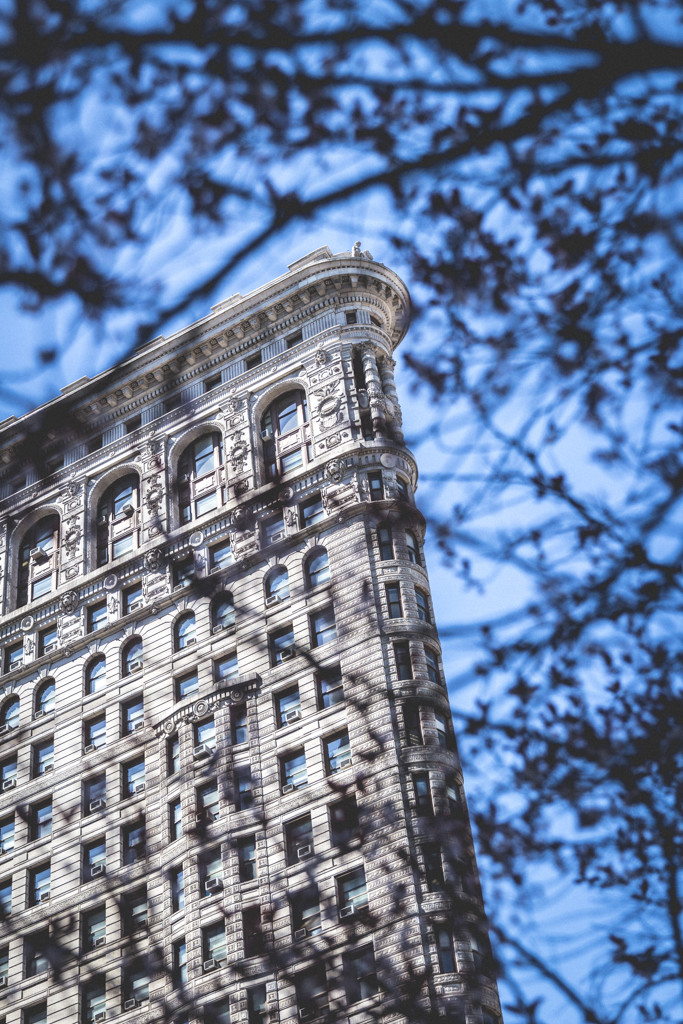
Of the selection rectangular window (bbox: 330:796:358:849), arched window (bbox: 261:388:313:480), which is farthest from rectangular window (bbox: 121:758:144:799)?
arched window (bbox: 261:388:313:480)

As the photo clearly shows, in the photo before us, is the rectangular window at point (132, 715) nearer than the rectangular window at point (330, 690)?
No

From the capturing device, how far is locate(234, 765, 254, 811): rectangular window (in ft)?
151

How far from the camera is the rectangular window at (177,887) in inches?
1785

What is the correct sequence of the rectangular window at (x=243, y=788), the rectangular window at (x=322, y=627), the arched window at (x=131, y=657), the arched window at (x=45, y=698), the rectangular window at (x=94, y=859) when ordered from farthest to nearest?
the arched window at (x=45, y=698) → the arched window at (x=131, y=657) → the rectangular window at (x=94, y=859) → the rectangular window at (x=322, y=627) → the rectangular window at (x=243, y=788)

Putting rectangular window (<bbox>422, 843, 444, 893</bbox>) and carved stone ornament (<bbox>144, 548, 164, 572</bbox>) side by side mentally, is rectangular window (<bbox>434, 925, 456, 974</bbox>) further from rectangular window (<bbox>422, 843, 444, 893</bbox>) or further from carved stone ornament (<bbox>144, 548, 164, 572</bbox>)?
carved stone ornament (<bbox>144, 548, 164, 572</bbox>)

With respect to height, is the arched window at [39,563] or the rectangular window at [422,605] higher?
the arched window at [39,563]

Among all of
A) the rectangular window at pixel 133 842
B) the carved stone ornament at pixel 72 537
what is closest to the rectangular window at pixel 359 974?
the rectangular window at pixel 133 842

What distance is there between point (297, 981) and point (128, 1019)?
673 cm

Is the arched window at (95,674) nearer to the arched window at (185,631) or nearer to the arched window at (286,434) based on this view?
the arched window at (185,631)

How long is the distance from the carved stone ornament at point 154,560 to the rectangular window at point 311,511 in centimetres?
648

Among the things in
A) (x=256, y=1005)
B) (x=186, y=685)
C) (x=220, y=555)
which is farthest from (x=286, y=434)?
(x=256, y=1005)

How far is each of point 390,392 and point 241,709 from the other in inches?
619

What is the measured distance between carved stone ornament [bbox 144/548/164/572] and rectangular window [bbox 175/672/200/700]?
17.6 feet

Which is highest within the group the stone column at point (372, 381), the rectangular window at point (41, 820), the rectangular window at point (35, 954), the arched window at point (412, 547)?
the stone column at point (372, 381)
